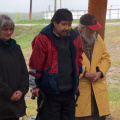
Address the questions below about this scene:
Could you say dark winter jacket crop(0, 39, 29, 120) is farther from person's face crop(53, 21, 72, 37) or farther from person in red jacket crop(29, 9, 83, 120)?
person's face crop(53, 21, 72, 37)

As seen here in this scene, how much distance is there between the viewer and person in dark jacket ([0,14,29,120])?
294 centimetres

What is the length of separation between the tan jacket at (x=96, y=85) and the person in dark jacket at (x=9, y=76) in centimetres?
126

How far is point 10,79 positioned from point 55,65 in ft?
1.60

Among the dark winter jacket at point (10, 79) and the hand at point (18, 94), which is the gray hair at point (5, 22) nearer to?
the dark winter jacket at point (10, 79)

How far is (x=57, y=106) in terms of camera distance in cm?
318

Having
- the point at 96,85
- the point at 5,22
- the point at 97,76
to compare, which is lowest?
the point at 96,85

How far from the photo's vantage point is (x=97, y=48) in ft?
13.6

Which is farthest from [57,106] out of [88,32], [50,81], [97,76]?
[88,32]

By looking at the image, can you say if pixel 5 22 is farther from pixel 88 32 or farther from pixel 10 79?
pixel 88 32

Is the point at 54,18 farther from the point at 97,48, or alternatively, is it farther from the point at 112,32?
the point at 112,32

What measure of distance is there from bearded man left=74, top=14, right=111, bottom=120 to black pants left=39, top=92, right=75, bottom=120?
831 millimetres

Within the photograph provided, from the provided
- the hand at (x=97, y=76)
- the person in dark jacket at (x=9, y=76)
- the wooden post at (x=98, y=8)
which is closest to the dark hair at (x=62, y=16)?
the person in dark jacket at (x=9, y=76)

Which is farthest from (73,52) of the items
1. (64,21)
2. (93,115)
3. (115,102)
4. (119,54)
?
(119,54)

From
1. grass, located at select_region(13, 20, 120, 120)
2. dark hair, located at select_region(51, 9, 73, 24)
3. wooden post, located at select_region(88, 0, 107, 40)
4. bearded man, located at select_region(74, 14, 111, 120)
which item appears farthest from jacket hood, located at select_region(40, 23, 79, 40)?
grass, located at select_region(13, 20, 120, 120)
